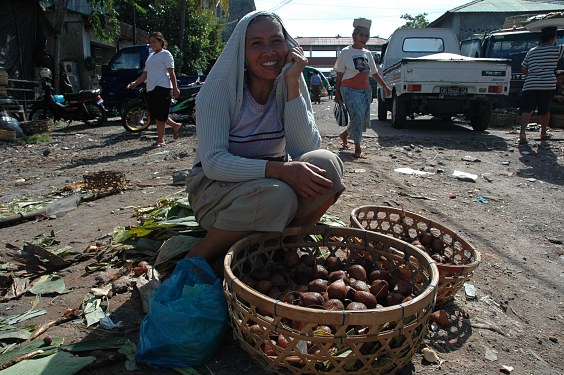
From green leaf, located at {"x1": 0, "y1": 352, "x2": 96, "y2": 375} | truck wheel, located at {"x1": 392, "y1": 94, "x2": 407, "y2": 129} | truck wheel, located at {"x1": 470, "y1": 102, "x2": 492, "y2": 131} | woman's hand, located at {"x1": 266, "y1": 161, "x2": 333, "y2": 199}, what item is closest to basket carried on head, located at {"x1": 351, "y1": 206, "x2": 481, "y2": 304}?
woman's hand, located at {"x1": 266, "y1": 161, "x2": 333, "y2": 199}

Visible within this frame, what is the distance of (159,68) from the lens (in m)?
6.77

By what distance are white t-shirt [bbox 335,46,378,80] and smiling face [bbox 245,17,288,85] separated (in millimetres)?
3598

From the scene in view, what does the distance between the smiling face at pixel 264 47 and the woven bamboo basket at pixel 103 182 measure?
8.58ft

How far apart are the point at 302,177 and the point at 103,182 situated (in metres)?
2.95

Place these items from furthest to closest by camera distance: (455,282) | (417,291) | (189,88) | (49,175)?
(189,88) < (49,175) < (455,282) < (417,291)

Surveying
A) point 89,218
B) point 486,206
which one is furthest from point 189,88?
point 486,206

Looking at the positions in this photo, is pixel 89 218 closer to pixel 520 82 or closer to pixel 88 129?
pixel 88 129

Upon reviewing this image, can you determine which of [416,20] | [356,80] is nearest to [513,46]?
[356,80]

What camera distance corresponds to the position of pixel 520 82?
11.1m

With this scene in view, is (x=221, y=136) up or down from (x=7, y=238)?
up

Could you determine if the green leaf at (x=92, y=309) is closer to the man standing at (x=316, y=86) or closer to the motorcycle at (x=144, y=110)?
the motorcycle at (x=144, y=110)

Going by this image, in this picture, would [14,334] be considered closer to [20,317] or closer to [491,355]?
[20,317]

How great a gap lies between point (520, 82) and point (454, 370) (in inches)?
440

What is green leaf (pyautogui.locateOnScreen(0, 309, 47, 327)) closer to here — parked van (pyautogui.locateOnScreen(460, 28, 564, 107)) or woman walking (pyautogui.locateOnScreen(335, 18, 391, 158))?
woman walking (pyautogui.locateOnScreen(335, 18, 391, 158))
